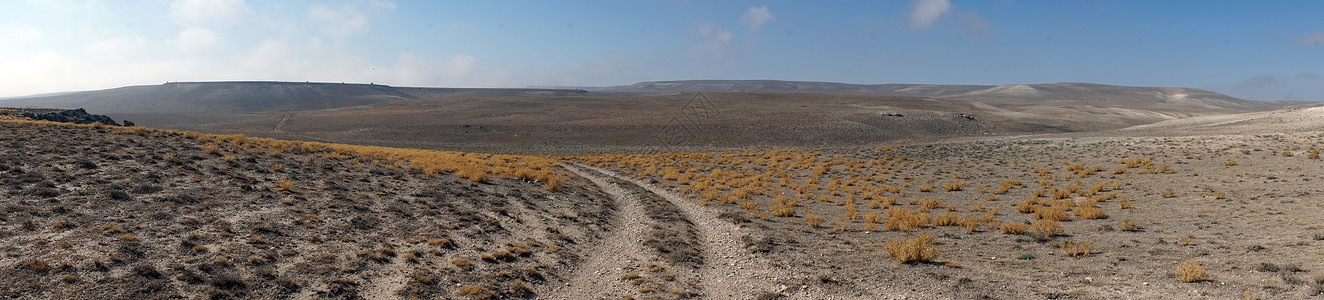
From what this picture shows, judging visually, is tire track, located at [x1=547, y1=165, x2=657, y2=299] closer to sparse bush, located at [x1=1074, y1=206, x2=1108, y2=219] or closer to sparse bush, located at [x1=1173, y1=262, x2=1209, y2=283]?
sparse bush, located at [x1=1173, y1=262, x2=1209, y2=283]

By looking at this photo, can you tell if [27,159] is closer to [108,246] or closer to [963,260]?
[108,246]

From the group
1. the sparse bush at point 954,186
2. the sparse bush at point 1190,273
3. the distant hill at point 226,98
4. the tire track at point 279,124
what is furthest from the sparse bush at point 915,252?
the distant hill at point 226,98

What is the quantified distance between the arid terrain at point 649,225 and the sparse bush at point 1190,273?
4cm

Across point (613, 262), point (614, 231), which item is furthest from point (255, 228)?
point (614, 231)

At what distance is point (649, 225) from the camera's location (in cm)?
1551

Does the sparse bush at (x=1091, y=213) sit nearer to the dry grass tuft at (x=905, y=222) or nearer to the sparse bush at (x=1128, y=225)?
the sparse bush at (x=1128, y=225)

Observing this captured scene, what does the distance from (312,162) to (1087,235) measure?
2391 cm

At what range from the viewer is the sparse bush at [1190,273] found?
27.5 feet

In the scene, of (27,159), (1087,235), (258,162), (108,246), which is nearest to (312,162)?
(258,162)

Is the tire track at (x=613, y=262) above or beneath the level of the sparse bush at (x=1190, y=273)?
beneath

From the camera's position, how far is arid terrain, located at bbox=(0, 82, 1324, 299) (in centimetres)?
905

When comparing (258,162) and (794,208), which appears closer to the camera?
(794,208)

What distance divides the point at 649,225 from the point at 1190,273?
10.6m

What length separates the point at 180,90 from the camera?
498ft
